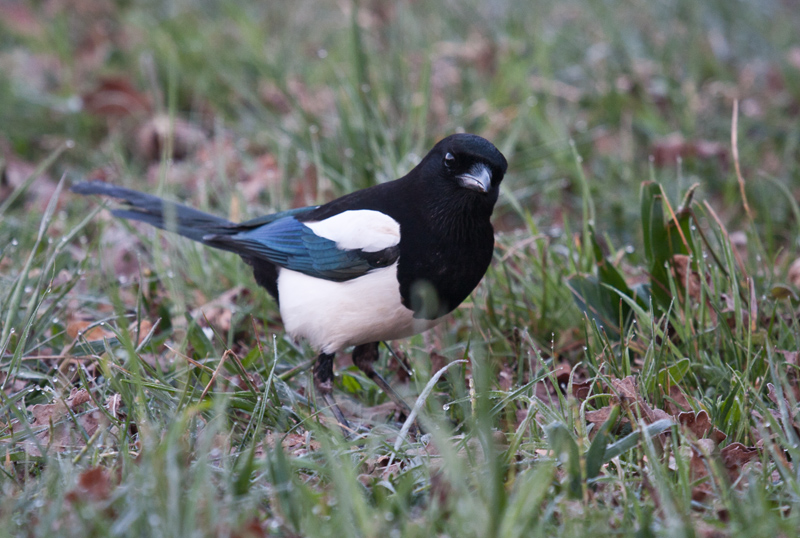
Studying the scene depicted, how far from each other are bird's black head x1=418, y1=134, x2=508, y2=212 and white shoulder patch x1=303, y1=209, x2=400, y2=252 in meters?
0.18

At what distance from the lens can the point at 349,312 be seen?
2365 millimetres

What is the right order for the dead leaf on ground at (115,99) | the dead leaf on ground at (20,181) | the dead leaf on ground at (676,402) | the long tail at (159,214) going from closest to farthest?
the dead leaf on ground at (676,402) < the long tail at (159,214) < the dead leaf on ground at (20,181) < the dead leaf on ground at (115,99)

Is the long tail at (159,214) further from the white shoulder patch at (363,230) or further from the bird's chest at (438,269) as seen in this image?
the bird's chest at (438,269)

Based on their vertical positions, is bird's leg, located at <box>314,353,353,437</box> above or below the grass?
below

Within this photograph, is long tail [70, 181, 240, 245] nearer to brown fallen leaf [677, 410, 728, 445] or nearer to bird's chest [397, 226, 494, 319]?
bird's chest [397, 226, 494, 319]

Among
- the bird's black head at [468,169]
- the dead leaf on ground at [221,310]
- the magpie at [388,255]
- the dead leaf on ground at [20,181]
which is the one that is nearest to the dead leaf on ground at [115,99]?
the dead leaf on ground at [20,181]

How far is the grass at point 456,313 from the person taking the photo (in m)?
1.66

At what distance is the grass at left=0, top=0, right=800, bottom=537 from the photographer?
1655 millimetres

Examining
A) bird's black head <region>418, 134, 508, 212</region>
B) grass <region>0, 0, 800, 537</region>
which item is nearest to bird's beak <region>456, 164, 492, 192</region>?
bird's black head <region>418, 134, 508, 212</region>

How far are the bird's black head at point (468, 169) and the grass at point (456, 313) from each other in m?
0.45

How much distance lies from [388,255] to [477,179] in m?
0.33

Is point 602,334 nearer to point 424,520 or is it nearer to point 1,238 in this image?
point 424,520

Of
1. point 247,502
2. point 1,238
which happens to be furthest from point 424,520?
point 1,238

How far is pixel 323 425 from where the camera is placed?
2283mm
